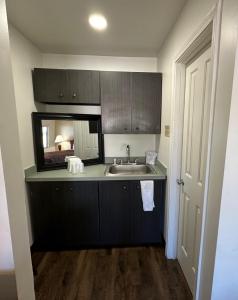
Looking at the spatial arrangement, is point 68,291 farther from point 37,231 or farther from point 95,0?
point 95,0

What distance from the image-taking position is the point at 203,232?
107cm

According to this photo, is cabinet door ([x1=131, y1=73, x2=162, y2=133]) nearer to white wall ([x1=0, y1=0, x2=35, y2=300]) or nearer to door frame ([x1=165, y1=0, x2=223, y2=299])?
door frame ([x1=165, y1=0, x2=223, y2=299])

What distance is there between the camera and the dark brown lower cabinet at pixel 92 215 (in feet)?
6.10

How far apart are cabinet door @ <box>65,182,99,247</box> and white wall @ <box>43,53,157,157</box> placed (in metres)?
0.76

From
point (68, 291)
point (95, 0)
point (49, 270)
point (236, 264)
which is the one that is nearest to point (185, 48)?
point (95, 0)

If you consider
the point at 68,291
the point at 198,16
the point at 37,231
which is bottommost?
the point at 68,291

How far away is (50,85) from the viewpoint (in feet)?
6.48

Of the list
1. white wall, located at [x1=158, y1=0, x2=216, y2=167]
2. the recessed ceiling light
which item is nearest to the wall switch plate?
white wall, located at [x1=158, y1=0, x2=216, y2=167]

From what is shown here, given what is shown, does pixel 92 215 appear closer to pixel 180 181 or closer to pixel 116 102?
pixel 180 181

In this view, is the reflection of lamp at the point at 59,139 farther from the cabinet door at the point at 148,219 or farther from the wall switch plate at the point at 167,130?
the wall switch plate at the point at 167,130

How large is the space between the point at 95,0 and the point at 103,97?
36.5 inches

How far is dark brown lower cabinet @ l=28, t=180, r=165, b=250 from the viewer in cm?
186

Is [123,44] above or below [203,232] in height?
above

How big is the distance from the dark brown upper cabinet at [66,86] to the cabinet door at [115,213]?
3.63ft
